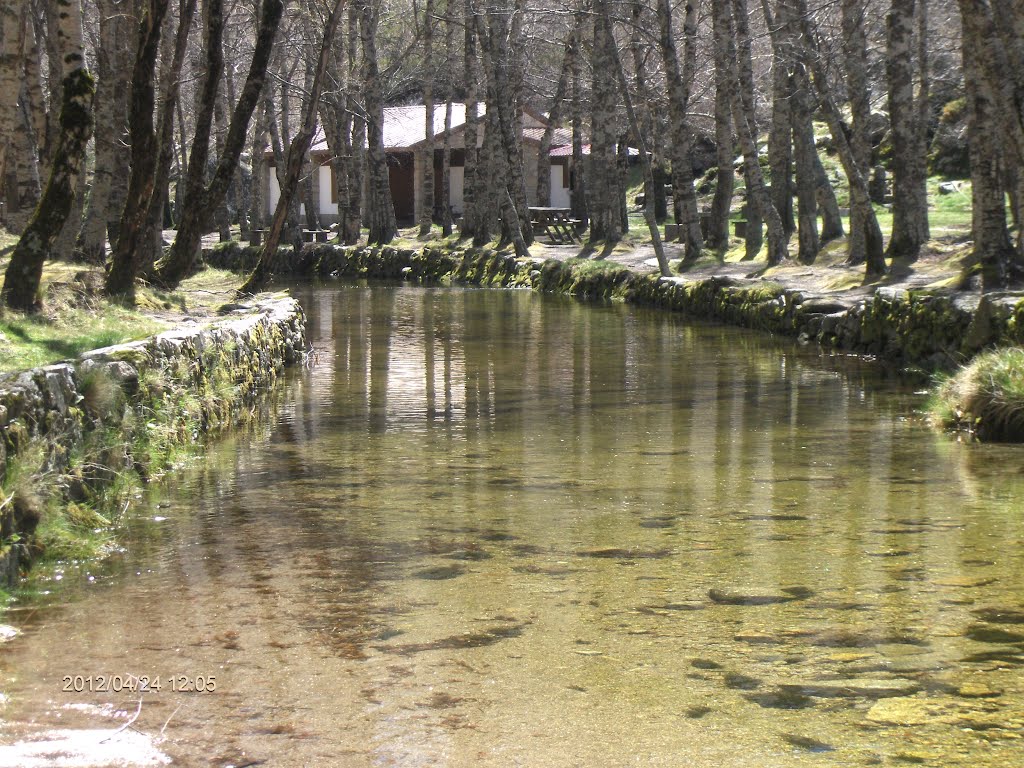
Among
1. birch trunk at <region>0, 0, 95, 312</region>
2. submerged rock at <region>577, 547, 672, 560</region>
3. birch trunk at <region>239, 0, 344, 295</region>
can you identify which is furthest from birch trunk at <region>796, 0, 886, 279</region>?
submerged rock at <region>577, 547, 672, 560</region>

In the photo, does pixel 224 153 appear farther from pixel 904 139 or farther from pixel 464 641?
pixel 464 641

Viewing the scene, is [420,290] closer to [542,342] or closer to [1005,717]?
[542,342]

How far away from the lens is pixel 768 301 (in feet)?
69.1

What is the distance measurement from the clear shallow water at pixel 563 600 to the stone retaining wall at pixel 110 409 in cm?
43

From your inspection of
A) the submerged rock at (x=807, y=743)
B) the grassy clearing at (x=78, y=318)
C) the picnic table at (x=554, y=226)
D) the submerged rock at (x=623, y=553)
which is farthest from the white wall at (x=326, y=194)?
the submerged rock at (x=807, y=743)

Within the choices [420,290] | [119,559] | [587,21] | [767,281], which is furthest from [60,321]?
[587,21]

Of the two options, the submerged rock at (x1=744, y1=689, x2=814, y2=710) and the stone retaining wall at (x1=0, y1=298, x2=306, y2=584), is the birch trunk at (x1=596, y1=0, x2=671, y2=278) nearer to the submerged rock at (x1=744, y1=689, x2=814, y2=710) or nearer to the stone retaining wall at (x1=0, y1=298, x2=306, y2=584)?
the stone retaining wall at (x1=0, y1=298, x2=306, y2=584)

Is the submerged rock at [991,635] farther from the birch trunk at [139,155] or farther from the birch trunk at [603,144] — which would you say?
the birch trunk at [603,144]

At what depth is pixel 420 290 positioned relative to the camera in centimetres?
3162

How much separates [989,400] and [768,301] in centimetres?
999

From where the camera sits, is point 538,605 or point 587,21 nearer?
point 538,605

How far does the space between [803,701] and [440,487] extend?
482 cm

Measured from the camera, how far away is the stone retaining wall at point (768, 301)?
1487cm
